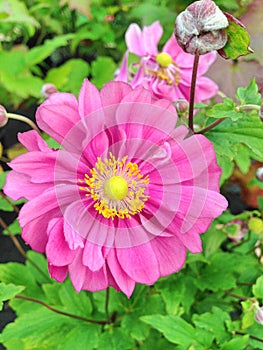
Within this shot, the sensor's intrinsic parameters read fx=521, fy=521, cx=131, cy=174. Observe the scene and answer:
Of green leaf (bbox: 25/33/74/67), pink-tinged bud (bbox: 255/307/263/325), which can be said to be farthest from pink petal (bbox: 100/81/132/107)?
green leaf (bbox: 25/33/74/67)

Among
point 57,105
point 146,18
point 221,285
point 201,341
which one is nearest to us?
point 57,105

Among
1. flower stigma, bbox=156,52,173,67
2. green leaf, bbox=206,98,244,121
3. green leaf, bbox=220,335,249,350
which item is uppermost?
green leaf, bbox=206,98,244,121

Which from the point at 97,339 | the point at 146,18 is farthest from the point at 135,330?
the point at 146,18

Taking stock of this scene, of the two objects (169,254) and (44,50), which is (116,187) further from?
(44,50)

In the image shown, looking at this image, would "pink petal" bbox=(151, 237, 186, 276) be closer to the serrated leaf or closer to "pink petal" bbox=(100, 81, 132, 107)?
"pink petal" bbox=(100, 81, 132, 107)

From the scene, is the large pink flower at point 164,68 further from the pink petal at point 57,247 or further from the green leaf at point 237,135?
the pink petal at point 57,247

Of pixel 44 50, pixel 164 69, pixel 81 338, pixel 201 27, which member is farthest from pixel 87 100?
pixel 44 50

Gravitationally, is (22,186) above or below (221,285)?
above

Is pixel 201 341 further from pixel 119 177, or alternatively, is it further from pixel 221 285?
pixel 119 177
